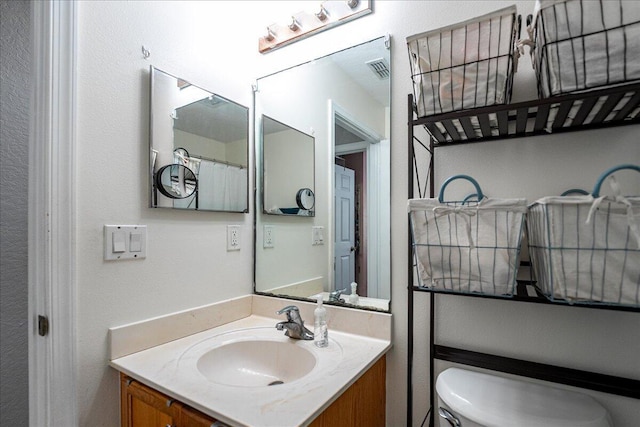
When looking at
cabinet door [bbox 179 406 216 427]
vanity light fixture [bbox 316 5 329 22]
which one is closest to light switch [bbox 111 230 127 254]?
cabinet door [bbox 179 406 216 427]

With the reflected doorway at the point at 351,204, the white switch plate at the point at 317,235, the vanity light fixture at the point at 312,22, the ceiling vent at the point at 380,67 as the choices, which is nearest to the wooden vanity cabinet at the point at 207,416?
the reflected doorway at the point at 351,204

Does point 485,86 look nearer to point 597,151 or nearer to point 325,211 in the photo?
point 597,151

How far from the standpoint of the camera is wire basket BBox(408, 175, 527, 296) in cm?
75

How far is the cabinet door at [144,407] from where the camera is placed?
0.83 m

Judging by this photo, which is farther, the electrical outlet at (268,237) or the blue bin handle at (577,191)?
the electrical outlet at (268,237)

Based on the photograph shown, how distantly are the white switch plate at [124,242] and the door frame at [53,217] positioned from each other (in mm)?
91

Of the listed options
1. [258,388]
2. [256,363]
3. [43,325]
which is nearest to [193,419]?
[258,388]

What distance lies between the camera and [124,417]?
0.99 meters

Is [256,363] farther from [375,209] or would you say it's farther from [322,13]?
[322,13]

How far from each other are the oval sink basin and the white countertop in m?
0.03

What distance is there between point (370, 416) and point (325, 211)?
760 millimetres

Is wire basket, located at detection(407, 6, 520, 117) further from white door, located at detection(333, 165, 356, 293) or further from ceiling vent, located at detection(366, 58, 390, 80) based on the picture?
white door, located at detection(333, 165, 356, 293)

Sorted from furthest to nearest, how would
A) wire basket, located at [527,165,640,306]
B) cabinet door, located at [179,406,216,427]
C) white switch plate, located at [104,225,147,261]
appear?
white switch plate, located at [104,225,147,261] < cabinet door, located at [179,406,216,427] < wire basket, located at [527,165,640,306]

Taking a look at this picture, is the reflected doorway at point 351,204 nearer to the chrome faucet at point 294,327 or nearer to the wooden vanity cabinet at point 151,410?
the chrome faucet at point 294,327
